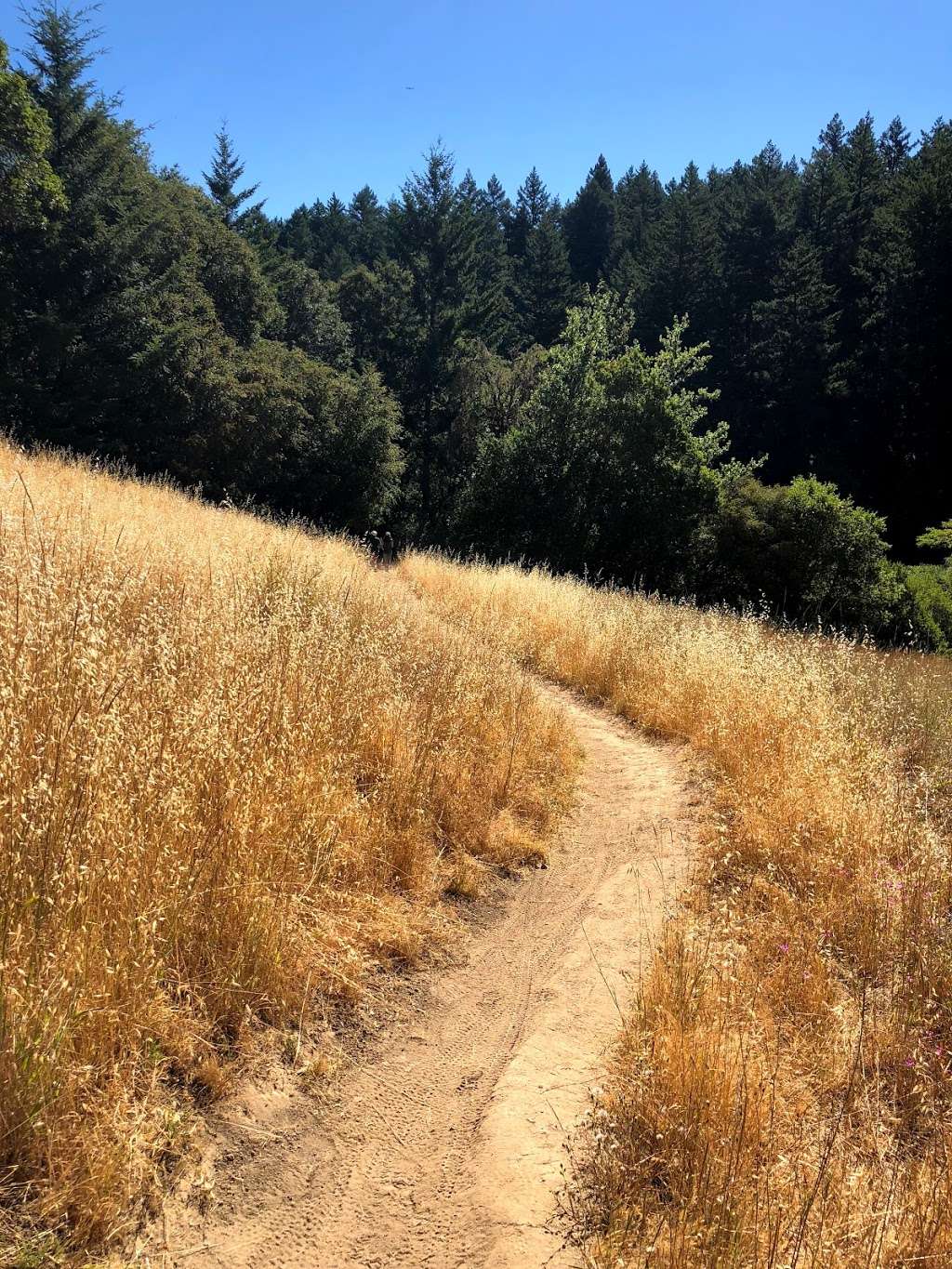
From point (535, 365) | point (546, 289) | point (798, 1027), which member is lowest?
point (798, 1027)

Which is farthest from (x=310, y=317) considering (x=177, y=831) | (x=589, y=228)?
(x=177, y=831)

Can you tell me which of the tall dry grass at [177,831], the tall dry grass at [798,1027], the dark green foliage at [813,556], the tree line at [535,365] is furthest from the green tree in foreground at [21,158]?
the tall dry grass at [798,1027]

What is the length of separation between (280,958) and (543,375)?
79.7ft

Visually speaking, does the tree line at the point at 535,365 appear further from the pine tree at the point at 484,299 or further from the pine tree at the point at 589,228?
the pine tree at the point at 589,228

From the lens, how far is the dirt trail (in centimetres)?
191

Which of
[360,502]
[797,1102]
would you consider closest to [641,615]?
[797,1102]

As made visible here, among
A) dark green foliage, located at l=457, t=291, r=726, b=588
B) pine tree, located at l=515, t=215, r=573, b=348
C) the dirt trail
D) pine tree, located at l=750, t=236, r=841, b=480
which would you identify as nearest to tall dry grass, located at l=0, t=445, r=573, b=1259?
the dirt trail

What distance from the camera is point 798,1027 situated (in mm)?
2760

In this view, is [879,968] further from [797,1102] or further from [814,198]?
[814,198]

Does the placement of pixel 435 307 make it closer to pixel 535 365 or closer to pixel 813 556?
pixel 535 365

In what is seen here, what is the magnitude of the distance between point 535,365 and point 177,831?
100 feet

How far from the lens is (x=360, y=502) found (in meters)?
29.2

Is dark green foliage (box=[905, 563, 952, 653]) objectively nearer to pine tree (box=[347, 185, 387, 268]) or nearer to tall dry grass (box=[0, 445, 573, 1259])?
tall dry grass (box=[0, 445, 573, 1259])

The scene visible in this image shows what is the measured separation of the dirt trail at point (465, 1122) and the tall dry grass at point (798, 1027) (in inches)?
7.5
